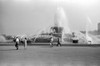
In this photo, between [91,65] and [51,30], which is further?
[51,30]

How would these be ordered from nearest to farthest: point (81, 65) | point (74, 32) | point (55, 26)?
point (81, 65) → point (74, 32) → point (55, 26)

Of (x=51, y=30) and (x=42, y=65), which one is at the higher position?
(x=51, y=30)

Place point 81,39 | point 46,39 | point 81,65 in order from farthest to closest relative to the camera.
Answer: point 81,39
point 46,39
point 81,65

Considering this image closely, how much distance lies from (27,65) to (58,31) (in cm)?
4113

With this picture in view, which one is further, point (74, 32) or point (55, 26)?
point (55, 26)

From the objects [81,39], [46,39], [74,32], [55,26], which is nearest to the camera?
[46,39]

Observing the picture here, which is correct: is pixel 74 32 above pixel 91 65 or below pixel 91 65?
above

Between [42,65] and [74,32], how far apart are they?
118 ft

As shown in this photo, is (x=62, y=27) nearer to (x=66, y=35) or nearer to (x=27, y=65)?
(x=66, y=35)

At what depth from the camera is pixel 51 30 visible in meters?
48.3

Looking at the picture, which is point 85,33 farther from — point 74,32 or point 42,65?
point 42,65

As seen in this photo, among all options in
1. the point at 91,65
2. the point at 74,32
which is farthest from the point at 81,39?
the point at 91,65

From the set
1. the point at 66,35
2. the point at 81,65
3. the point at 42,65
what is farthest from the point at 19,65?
the point at 66,35

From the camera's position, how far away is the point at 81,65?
840 cm
